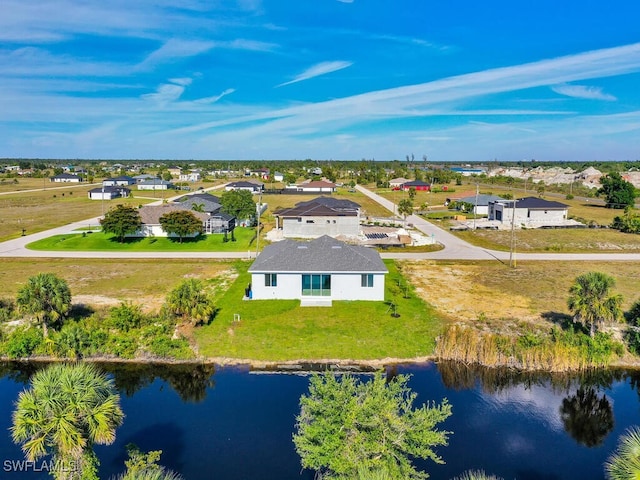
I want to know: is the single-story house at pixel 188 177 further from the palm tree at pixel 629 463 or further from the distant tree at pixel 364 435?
the palm tree at pixel 629 463

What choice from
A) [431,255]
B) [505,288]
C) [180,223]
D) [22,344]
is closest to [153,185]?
[180,223]

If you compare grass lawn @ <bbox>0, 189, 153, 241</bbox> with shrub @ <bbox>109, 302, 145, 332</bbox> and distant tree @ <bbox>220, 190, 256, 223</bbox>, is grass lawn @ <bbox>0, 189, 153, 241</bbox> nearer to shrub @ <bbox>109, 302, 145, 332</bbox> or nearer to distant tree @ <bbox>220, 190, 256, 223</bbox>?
distant tree @ <bbox>220, 190, 256, 223</bbox>

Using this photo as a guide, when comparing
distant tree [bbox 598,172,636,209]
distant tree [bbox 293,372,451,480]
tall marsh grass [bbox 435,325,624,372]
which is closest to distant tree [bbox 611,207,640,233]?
distant tree [bbox 598,172,636,209]

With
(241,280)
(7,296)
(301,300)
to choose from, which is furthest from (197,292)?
(7,296)

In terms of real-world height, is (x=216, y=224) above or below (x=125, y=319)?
above

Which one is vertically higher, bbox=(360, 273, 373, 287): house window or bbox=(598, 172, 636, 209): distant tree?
bbox=(598, 172, 636, 209): distant tree

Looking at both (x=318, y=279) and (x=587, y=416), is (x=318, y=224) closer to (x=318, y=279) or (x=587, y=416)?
(x=318, y=279)

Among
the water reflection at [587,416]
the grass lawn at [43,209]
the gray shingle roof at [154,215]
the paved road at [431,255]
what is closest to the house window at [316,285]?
the paved road at [431,255]

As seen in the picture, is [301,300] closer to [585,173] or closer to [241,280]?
[241,280]
